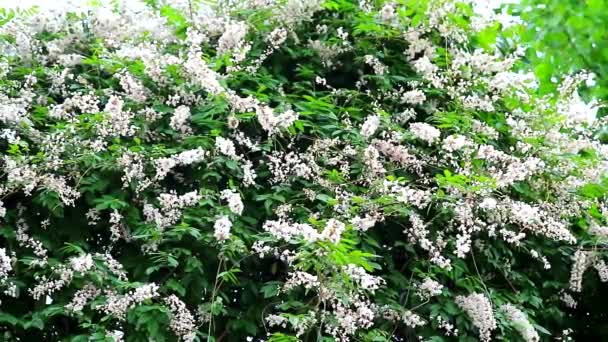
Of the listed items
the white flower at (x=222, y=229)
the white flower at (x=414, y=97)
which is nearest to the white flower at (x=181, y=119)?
the white flower at (x=222, y=229)

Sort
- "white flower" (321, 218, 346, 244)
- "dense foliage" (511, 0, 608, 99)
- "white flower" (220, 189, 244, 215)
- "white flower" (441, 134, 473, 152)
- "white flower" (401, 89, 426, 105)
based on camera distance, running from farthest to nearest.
Answer: "dense foliage" (511, 0, 608, 99) → "white flower" (401, 89, 426, 105) → "white flower" (441, 134, 473, 152) → "white flower" (220, 189, 244, 215) → "white flower" (321, 218, 346, 244)

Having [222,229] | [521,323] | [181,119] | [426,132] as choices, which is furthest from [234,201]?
[521,323]

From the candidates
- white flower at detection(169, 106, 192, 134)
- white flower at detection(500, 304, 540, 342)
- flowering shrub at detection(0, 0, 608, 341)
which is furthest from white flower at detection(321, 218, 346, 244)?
white flower at detection(500, 304, 540, 342)

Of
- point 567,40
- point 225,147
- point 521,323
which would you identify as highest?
point 567,40

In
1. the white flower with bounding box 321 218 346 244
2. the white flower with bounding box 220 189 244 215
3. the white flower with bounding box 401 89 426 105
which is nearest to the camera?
the white flower with bounding box 321 218 346 244

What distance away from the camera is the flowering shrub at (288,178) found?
120 inches

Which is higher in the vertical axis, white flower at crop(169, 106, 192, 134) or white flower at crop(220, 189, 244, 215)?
white flower at crop(169, 106, 192, 134)

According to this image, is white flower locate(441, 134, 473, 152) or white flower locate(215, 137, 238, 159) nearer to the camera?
white flower locate(215, 137, 238, 159)

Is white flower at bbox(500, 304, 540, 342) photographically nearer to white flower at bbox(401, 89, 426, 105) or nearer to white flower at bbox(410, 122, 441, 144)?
white flower at bbox(410, 122, 441, 144)

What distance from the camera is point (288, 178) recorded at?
11.3ft

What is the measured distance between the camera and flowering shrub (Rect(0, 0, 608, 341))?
3.05 meters

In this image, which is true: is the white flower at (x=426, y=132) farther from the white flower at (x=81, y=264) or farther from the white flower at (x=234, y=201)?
the white flower at (x=81, y=264)

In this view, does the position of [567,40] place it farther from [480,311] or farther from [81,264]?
[81,264]

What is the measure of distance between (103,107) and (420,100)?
4.78 ft
